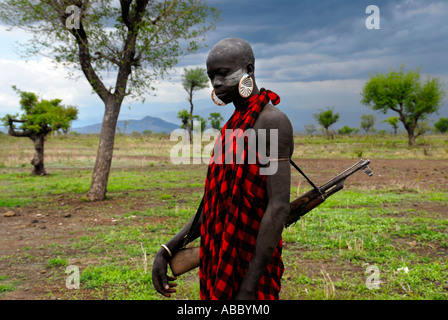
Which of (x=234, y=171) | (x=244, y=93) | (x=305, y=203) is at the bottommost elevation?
(x=305, y=203)

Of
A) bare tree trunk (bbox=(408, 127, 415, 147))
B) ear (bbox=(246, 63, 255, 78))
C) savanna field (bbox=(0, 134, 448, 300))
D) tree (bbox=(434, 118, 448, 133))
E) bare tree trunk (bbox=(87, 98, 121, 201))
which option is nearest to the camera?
ear (bbox=(246, 63, 255, 78))

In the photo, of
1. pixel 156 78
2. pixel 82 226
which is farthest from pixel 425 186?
pixel 82 226

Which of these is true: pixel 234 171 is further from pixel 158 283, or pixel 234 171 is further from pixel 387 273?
pixel 387 273

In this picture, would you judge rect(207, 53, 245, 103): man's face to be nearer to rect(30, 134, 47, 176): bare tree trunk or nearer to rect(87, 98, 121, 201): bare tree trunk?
rect(87, 98, 121, 201): bare tree trunk

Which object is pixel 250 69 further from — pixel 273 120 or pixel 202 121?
pixel 202 121

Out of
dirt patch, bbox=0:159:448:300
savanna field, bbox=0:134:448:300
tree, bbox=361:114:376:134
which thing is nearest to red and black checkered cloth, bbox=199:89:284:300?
savanna field, bbox=0:134:448:300

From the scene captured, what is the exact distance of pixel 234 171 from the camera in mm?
1661

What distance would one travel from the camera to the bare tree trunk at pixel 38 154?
581 inches

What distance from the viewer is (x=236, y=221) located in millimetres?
1608

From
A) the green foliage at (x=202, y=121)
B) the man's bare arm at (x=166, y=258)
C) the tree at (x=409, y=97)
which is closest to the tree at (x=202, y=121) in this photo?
Answer: the green foliage at (x=202, y=121)

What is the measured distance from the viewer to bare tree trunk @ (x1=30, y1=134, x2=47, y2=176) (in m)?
14.8

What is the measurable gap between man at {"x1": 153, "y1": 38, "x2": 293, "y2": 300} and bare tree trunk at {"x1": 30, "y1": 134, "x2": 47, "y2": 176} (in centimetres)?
1458

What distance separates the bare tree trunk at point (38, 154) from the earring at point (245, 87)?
48.3 ft
